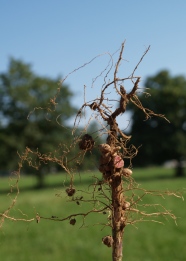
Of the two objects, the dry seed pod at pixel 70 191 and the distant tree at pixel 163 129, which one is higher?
the distant tree at pixel 163 129

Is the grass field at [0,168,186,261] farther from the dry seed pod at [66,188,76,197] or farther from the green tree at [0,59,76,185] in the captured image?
the green tree at [0,59,76,185]

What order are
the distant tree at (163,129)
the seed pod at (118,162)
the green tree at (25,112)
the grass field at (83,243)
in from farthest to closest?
the distant tree at (163,129) → the green tree at (25,112) → the grass field at (83,243) → the seed pod at (118,162)

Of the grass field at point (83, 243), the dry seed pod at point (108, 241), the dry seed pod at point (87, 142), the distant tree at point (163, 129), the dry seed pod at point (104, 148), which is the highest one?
the distant tree at point (163, 129)

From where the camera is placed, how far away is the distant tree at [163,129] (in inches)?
1567

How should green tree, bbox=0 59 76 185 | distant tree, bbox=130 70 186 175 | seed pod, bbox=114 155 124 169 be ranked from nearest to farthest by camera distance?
seed pod, bbox=114 155 124 169 → green tree, bbox=0 59 76 185 → distant tree, bbox=130 70 186 175

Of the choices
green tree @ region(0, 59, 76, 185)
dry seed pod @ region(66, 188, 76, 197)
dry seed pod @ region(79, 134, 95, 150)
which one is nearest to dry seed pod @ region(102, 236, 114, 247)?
dry seed pod @ region(66, 188, 76, 197)

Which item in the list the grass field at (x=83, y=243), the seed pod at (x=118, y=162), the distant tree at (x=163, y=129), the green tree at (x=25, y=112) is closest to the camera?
the seed pod at (x=118, y=162)

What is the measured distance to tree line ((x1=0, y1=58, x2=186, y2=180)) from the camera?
3862 centimetres

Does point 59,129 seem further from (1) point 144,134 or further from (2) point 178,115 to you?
(2) point 178,115

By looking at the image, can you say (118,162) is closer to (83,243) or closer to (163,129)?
(83,243)

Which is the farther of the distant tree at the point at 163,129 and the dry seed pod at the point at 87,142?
the distant tree at the point at 163,129

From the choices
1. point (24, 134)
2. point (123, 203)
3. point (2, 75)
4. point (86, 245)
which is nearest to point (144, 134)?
point (24, 134)

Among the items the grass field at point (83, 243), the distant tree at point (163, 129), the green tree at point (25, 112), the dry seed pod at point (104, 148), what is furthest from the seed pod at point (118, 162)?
the distant tree at point (163, 129)

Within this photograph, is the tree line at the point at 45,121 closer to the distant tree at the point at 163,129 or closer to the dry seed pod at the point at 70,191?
the distant tree at the point at 163,129
